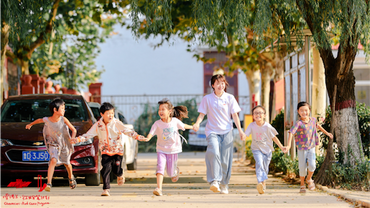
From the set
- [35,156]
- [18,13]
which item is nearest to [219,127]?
[35,156]

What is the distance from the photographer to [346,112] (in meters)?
9.20

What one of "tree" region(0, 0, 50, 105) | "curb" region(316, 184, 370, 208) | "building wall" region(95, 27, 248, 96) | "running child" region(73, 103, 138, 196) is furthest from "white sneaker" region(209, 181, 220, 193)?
"building wall" region(95, 27, 248, 96)

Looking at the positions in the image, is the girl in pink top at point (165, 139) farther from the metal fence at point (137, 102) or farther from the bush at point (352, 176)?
the metal fence at point (137, 102)

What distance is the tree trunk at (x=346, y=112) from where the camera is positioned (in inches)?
360

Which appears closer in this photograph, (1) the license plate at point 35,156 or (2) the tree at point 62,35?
(1) the license plate at point 35,156

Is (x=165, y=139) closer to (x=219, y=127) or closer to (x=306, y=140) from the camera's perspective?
(x=219, y=127)

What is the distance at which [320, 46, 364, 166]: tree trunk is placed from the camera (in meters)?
9.15

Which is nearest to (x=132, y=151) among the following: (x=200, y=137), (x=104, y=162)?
(x=104, y=162)

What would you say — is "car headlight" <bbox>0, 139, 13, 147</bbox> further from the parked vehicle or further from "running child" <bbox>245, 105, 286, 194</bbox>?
"running child" <bbox>245, 105, 286, 194</bbox>

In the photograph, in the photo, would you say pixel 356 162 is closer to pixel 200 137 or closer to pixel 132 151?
pixel 132 151

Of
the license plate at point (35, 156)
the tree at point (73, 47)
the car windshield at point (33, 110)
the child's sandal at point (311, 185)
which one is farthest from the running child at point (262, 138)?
the tree at point (73, 47)

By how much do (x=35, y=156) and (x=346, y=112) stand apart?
530cm

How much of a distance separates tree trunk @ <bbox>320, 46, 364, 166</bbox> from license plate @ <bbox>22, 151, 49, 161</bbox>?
4.98 m

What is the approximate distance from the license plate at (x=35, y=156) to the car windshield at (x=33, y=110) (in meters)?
0.96
